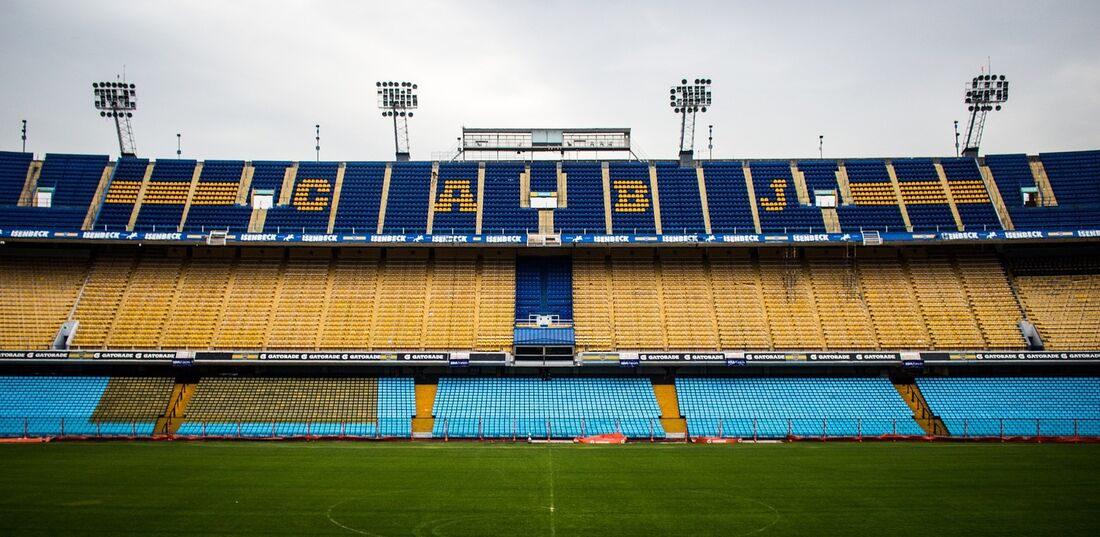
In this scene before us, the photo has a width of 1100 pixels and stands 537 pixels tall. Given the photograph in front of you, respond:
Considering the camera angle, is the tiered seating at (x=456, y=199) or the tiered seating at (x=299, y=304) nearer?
the tiered seating at (x=299, y=304)

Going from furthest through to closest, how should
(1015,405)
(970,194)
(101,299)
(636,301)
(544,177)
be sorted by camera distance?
(544,177) → (970,194) → (636,301) → (101,299) → (1015,405)

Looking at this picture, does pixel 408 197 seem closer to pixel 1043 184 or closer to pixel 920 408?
pixel 920 408

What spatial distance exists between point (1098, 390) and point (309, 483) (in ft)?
138

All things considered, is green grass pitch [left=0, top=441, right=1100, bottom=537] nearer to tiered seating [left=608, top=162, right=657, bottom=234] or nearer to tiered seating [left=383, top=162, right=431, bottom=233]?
tiered seating [left=383, top=162, right=431, bottom=233]

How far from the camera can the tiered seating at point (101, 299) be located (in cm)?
4608

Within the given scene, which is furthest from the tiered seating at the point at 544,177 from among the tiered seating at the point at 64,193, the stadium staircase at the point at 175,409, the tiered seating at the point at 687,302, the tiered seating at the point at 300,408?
the tiered seating at the point at 64,193

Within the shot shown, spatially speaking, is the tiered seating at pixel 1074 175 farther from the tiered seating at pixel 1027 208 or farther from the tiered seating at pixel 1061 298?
the tiered seating at pixel 1061 298

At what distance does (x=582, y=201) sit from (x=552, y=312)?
9.64m

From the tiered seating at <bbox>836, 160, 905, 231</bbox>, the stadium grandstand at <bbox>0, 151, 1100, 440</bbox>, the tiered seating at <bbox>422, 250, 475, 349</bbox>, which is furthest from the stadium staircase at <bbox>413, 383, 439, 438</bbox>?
the tiered seating at <bbox>836, 160, 905, 231</bbox>

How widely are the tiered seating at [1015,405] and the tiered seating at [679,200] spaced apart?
1679 cm

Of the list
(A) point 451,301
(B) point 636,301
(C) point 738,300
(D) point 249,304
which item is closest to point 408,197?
(A) point 451,301

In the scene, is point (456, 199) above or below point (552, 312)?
above

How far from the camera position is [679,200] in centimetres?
5481

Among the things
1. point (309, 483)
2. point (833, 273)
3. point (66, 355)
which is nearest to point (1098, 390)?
point (833, 273)
